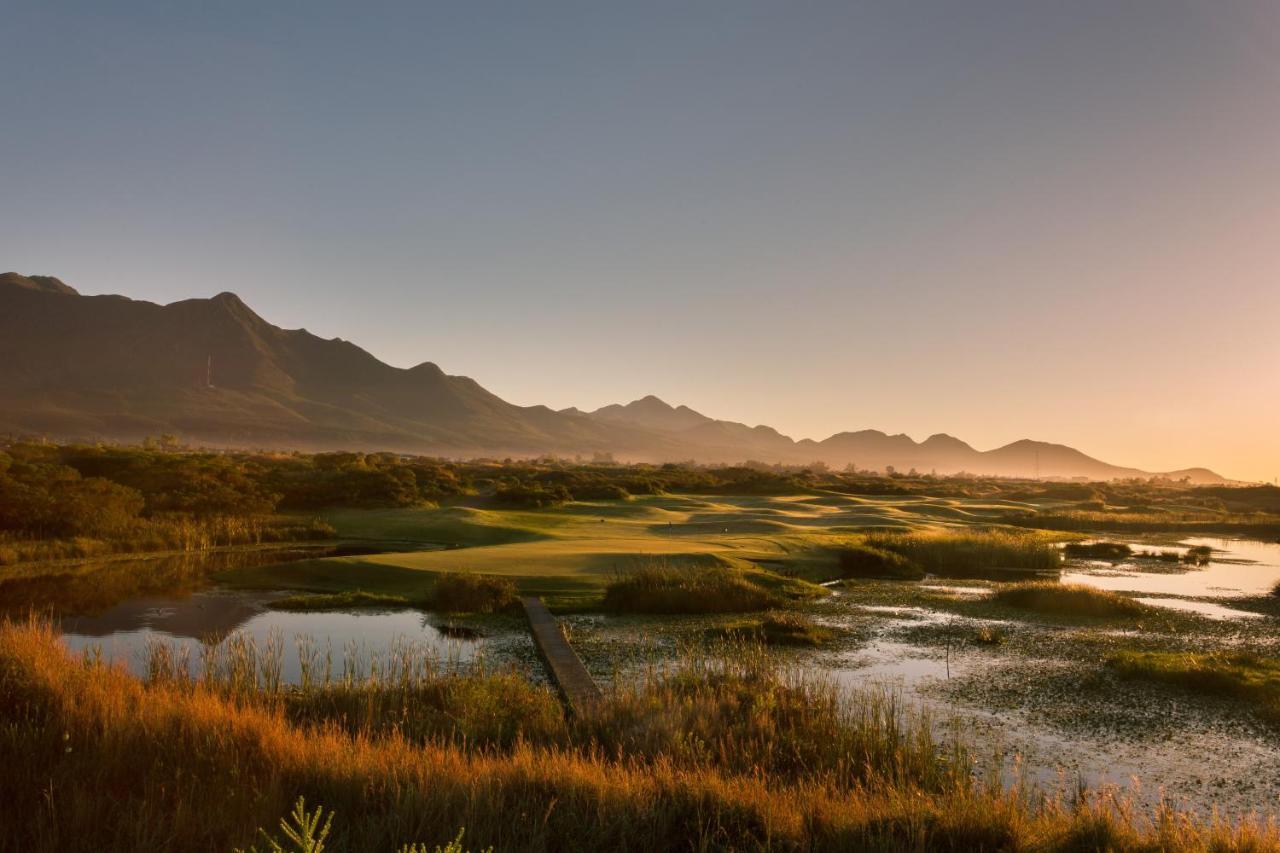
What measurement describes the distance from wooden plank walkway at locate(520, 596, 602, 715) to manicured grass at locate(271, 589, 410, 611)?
4.85 m

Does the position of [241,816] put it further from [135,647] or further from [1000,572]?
[1000,572]

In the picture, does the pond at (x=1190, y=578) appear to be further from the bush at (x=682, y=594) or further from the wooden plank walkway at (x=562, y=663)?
the wooden plank walkway at (x=562, y=663)

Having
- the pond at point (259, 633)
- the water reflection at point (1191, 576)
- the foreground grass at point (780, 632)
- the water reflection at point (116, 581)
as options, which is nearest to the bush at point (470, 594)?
the pond at point (259, 633)

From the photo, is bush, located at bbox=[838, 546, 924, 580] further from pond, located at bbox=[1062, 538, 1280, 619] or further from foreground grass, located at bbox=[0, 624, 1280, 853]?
foreground grass, located at bbox=[0, 624, 1280, 853]

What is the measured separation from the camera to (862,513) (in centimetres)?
6150

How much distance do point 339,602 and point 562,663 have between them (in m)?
11.3

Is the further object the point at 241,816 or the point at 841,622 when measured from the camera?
the point at 841,622

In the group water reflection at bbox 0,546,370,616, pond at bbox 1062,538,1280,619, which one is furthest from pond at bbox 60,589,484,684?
pond at bbox 1062,538,1280,619

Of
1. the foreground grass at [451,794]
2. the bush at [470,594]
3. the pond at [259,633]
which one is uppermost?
the foreground grass at [451,794]

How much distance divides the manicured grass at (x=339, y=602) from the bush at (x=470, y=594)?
53.5 inches

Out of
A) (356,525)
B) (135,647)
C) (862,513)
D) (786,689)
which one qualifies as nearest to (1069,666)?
(786,689)

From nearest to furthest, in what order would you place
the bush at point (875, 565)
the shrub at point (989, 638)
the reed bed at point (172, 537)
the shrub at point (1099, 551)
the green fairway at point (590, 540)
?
the shrub at point (989, 638), the green fairway at point (590, 540), the reed bed at point (172, 537), the bush at point (875, 565), the shrub at point (1099, 551)

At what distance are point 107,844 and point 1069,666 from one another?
18773 mm

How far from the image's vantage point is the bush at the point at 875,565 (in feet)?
118
